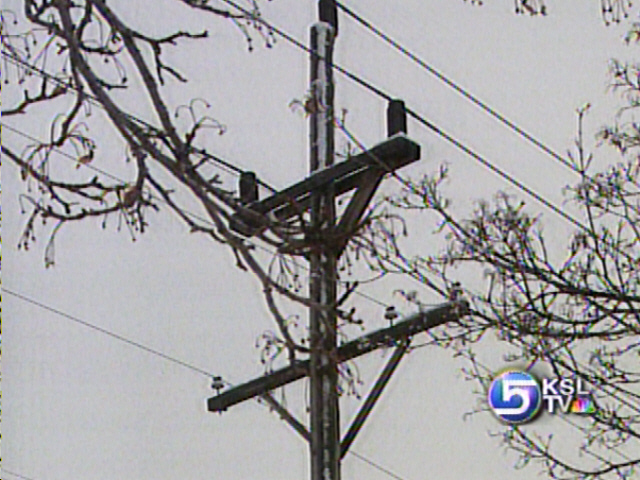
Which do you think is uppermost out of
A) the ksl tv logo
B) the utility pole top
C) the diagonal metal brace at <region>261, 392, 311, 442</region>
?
the utility pole top

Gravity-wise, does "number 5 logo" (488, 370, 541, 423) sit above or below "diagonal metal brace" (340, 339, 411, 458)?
above

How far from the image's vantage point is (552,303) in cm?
588

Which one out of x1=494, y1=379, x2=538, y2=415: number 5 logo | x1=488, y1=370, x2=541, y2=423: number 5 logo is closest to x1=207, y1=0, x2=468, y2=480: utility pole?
x1=488, y1=370, x2=541, y2=423: number 5 logo

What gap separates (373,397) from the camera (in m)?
6.79

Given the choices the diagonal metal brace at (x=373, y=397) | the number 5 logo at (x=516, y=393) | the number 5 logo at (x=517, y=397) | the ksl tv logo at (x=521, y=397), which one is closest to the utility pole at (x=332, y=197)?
the diagonal metal brace at (x=373, y=397)

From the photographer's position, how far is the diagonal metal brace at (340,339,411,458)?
21.9 ft

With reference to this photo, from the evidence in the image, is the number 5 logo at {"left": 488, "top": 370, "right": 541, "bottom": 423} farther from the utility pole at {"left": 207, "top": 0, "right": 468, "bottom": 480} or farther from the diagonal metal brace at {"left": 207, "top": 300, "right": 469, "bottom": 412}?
the utility pole at {"left": 207, "top": 0, "right": 468, "bottom": 480}

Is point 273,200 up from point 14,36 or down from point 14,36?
up

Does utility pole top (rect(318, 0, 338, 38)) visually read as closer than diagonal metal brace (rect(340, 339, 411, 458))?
No

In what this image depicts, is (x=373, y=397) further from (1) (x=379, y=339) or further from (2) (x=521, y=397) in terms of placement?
(2) (x=521, y=397)

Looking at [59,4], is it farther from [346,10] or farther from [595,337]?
[346,10]

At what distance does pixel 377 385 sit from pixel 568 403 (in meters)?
1.19

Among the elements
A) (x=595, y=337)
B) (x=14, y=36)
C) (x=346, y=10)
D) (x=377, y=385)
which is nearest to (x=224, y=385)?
(x=377, y=385)

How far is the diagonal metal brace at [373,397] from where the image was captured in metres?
6.68
